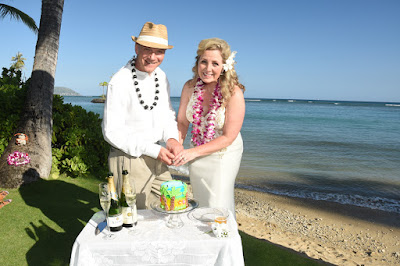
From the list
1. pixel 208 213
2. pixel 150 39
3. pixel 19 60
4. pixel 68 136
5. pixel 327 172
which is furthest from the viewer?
pixel 19 60

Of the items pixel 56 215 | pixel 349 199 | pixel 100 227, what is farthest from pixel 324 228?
pixel 100 227

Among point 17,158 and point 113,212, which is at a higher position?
point 113,212

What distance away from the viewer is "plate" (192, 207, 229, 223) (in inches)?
108

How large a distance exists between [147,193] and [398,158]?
15.9m

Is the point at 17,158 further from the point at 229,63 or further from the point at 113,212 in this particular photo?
the point at 229,63

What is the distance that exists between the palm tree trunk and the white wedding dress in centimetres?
411

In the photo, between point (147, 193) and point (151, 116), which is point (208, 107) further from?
point (147, 193)

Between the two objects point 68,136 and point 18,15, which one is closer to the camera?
point 68,136

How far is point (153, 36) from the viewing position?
3.01 m

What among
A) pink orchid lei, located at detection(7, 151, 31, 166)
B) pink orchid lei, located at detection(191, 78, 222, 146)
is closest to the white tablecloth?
pink orchid lei, located at detection(191, 78, 222, 146)

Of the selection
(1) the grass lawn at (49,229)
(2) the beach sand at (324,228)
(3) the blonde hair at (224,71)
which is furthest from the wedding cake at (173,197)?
(2) the beach sand at (324,228)

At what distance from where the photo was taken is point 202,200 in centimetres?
375

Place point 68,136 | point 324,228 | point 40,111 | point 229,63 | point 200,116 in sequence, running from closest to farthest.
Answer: point 229,63
point 200,116
point 40,111
point 324,228
point 68,136

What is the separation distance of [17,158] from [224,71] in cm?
481
